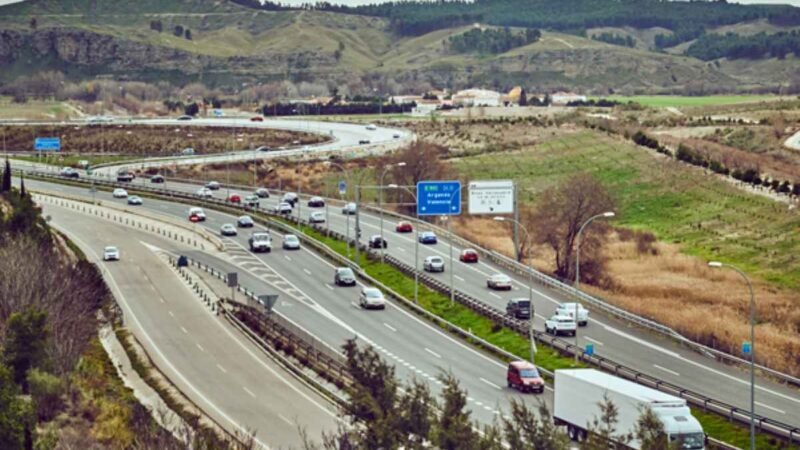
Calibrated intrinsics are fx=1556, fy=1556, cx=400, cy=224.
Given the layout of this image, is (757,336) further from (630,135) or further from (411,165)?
(630,135)

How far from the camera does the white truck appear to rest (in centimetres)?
4491

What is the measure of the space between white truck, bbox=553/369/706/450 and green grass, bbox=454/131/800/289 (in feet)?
155

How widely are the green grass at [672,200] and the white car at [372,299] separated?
89.7ft

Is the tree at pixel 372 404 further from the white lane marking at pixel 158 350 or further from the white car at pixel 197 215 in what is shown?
the white car at pixel 197 215

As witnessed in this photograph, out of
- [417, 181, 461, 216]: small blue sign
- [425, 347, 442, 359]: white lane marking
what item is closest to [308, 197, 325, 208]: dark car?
[417, 181, 461, 216]: small blue sign

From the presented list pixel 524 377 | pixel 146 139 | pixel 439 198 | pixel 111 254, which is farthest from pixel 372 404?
pixel 146 139

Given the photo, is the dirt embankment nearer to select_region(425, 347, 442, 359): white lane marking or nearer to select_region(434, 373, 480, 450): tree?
select_region(425, 347, 442, 359): white lane marking

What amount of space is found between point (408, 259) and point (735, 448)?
50.1 metres

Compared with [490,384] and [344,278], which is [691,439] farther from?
[344,278]

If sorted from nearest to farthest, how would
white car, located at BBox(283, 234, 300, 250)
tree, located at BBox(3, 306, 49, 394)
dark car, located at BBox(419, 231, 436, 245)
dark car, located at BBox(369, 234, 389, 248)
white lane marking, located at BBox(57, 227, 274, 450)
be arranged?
1. white lane marking, located at BBox(57, 227, 274, 450)
2. tree, located at BBox(3, 306, 49, 394)
3. dark car, located at BBox(369, 234, 389, 248)
4. dark car, located at BBox(419, 231, 436, 245)
5. white car, located at BBox(283, 234, 300, 250)

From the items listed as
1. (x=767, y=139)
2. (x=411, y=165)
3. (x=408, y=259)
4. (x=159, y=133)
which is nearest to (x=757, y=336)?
(x=408, y=259)

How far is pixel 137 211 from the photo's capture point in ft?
412

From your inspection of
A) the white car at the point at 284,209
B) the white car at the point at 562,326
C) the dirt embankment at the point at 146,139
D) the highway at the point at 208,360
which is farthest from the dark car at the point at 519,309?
the dirt embankment at the point at 146,139

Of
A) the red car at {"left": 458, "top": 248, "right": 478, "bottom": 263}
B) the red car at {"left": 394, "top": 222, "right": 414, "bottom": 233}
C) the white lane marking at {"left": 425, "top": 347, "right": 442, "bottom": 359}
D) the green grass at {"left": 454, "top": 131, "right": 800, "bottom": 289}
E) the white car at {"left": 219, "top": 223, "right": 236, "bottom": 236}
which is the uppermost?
the white lane marking at {"left": 425, "top": 347, "right": 442, "bottom": 359}
